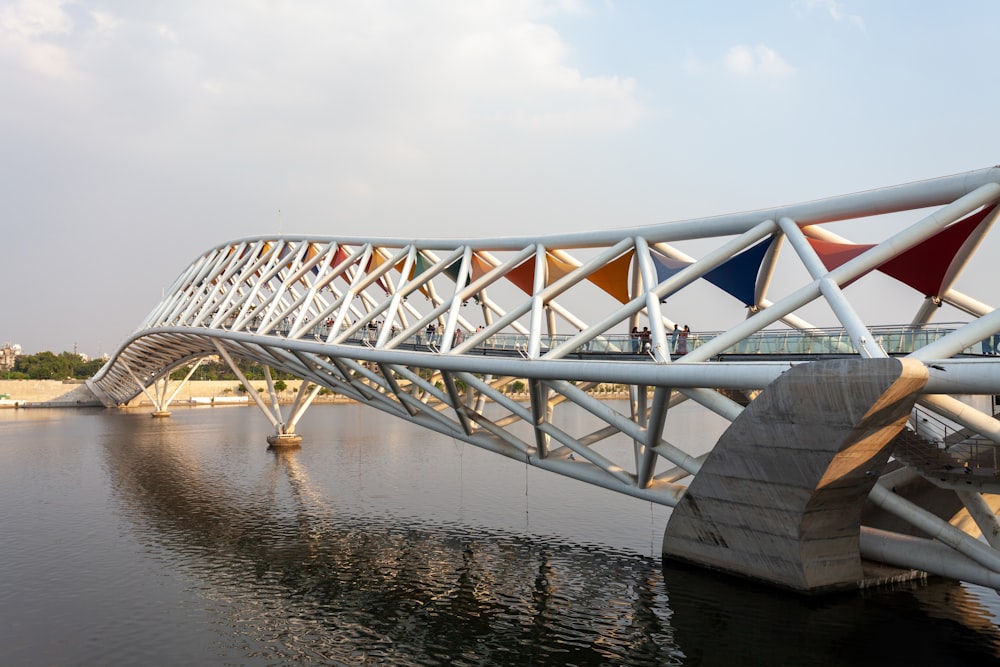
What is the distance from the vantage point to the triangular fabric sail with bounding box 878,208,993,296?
61.0ft

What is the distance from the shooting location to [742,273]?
23.2 metres

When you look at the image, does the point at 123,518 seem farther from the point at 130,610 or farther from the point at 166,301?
the point at 166,301

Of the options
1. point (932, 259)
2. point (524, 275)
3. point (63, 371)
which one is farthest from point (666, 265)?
point (63, 371)

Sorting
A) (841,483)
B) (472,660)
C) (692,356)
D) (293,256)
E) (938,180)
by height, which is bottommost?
(472,660)

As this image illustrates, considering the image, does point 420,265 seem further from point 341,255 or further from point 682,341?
point 682,341

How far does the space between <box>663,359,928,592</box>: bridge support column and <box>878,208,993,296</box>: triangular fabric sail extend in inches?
221

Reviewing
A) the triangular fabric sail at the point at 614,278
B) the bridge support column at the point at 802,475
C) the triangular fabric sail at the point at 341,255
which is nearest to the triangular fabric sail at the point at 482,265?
the triangular fabric sail at the point at 614,278

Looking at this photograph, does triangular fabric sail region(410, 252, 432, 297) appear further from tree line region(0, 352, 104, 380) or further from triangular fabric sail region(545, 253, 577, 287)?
tree line region(0, 352, 104, 380)

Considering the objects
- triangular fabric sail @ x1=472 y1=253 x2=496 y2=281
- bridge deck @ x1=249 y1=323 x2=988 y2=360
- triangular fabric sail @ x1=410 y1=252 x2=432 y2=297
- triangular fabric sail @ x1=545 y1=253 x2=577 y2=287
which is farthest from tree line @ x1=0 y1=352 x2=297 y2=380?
bridge deck @ x1=249 y1=323 x2=988 y2=360

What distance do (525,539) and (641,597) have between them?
24.9 ft

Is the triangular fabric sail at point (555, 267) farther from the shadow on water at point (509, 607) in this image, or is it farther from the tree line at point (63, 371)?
the tree line at point (63, 371)

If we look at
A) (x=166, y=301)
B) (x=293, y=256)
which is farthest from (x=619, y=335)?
(x=166, y=301)

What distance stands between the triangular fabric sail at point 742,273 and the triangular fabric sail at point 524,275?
8.20 metres

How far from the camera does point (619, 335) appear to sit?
2448 cm
